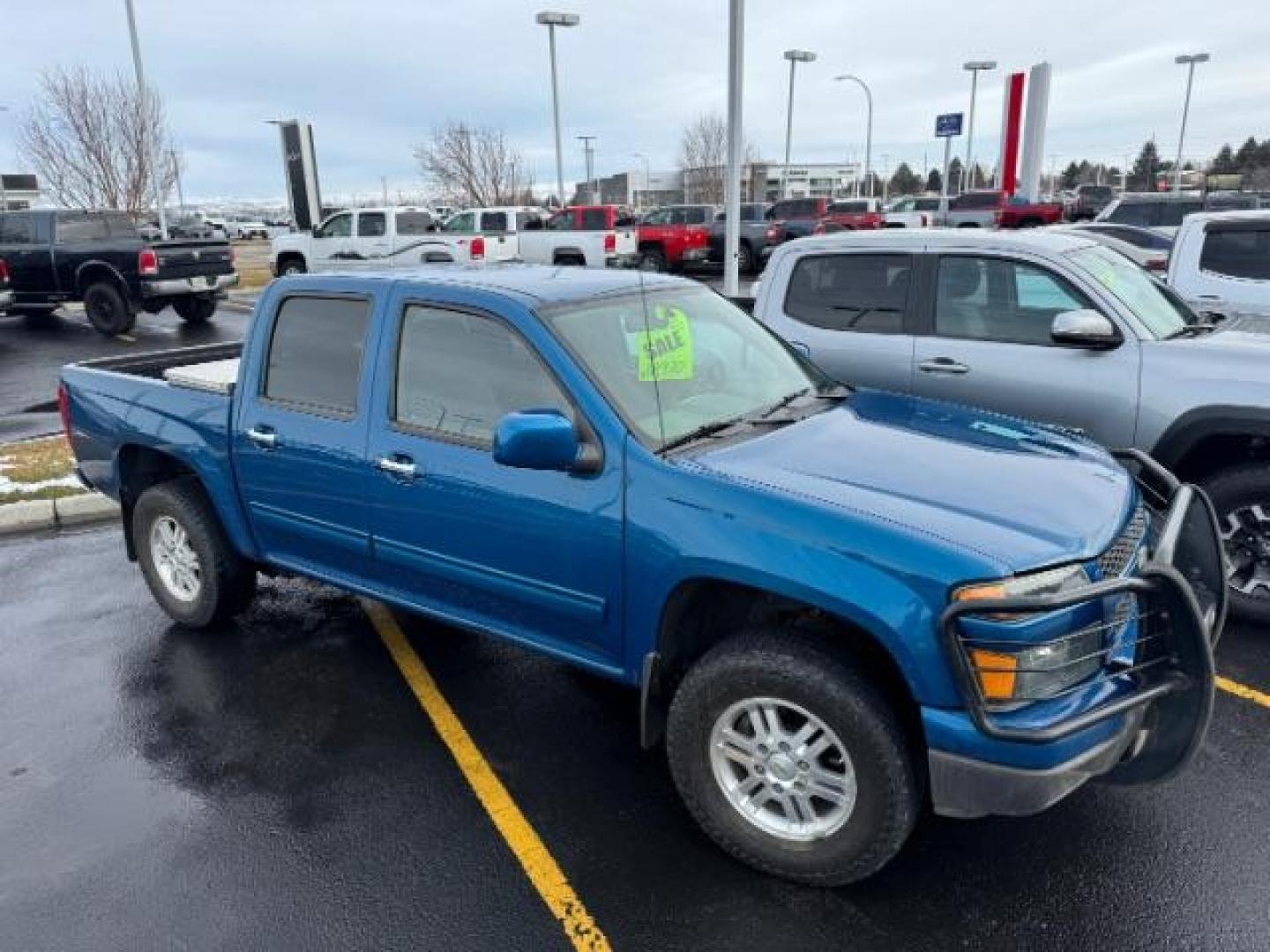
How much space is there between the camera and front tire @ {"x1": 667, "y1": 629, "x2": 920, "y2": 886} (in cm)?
268

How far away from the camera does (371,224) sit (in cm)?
1961

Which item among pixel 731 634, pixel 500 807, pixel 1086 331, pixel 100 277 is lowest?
pixel 500 807

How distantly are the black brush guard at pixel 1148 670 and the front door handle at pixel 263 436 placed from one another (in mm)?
2921

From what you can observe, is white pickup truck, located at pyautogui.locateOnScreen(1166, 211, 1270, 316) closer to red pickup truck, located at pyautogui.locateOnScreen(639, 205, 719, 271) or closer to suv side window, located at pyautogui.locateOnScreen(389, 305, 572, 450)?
suv side window, located at pyautogui.locateOnScreen(389, 305, 572, 450)

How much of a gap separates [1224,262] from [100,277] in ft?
51.9

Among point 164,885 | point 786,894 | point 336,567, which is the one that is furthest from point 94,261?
point 786,894

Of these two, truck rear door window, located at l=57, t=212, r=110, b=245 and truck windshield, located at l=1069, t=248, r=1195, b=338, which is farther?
truck rear door window, located at l=57, t=212, r=110, b=245

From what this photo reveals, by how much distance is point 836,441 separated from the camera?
3.27 m

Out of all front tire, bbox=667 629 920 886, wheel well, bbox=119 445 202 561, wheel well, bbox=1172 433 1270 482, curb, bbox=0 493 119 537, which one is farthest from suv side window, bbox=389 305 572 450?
curb, bbox=0 493 119 537

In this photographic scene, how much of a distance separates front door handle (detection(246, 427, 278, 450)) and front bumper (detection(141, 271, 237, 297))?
1275 cm

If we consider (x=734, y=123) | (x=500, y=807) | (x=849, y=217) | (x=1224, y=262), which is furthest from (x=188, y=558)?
(x=849, y=217)

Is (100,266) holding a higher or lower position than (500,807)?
higher

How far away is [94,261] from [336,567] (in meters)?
14.2

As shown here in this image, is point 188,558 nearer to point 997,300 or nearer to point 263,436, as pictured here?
point 263,436
